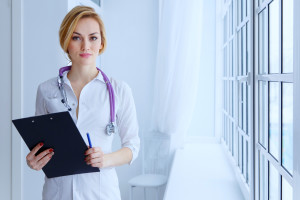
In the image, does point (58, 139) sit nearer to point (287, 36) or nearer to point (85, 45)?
point (85, 45)

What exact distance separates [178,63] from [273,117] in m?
1.85

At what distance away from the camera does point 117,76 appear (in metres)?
4.00

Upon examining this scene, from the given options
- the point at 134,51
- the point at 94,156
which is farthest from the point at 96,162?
the point at 134,51

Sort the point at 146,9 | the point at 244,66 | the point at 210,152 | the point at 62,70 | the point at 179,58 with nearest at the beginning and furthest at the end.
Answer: the point at 62,70, the point at 244,66, the point at 179,58, the point at 210,152, the point at 146,9

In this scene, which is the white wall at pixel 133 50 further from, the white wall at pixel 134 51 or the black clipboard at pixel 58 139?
the black clipboard at pixel 58 139

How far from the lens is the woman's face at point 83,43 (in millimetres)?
1506

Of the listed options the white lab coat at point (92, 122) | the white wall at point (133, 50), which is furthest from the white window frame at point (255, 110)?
the white wall at point (133, 50)

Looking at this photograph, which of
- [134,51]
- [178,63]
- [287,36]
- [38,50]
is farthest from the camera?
[134,51]

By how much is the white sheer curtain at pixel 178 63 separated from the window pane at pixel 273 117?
1752 mm

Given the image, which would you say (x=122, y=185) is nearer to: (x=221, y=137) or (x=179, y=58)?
(x=221, y=137)

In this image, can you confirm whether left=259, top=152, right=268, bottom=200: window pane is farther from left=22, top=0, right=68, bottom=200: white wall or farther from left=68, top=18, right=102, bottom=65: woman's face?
left=22, top=0, right=68, bottom=200: white wall

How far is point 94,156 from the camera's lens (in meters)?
1.37

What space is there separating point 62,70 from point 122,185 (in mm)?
2623

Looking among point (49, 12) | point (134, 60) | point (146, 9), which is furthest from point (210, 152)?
point (49, 12)
